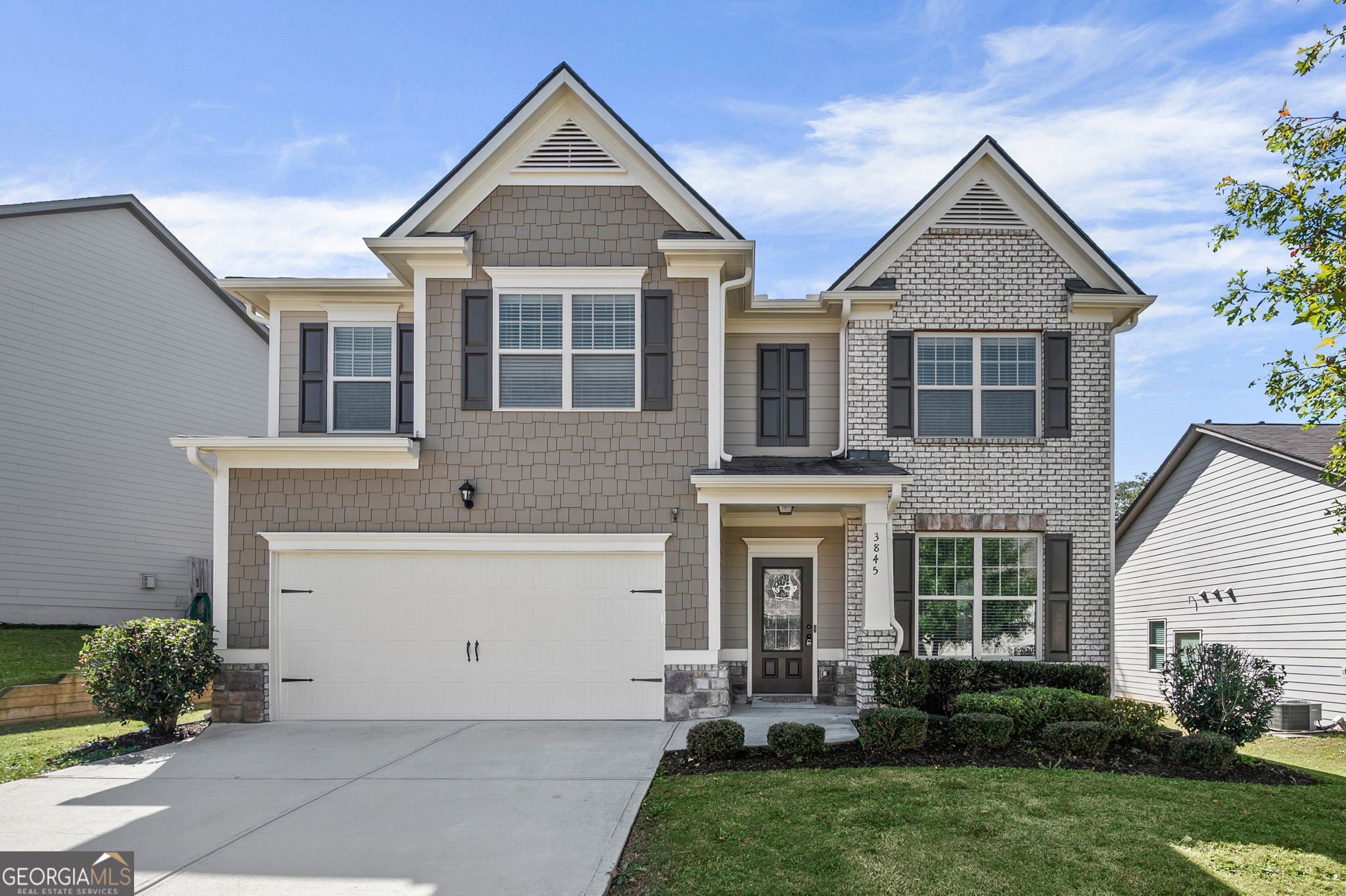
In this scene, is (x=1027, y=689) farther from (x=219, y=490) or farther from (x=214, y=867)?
(x=219, y=490)

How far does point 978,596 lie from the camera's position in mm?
13617

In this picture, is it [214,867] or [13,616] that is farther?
[13,616]

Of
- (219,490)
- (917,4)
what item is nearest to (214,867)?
(219,490)

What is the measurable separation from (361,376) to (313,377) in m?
0.70

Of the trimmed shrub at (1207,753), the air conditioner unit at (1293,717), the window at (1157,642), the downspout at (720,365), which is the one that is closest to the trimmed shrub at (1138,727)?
the trimmed shrub at (1207,753)

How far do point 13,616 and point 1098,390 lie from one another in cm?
1813

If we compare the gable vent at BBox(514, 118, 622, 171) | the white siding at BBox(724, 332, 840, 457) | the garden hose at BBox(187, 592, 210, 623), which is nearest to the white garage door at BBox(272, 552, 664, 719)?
the white siding at BBox(724, 332, 840, 457)

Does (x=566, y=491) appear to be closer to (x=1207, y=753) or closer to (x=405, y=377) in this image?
(x=405, y=377)

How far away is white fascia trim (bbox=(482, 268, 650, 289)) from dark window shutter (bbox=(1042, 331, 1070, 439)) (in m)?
6.04

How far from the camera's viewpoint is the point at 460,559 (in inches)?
495

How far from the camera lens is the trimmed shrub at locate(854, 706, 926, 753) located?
962 centimetres

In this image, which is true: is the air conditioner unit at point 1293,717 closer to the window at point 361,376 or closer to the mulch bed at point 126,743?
the window at point 361,376

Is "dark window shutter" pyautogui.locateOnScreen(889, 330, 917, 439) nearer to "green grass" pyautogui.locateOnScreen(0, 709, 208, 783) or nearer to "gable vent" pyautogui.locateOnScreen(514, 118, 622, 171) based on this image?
"gable vent" pyautogui.locateOnScreen(514, 118, 622, 171)

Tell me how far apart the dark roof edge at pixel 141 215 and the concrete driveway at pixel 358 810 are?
30.1ft
